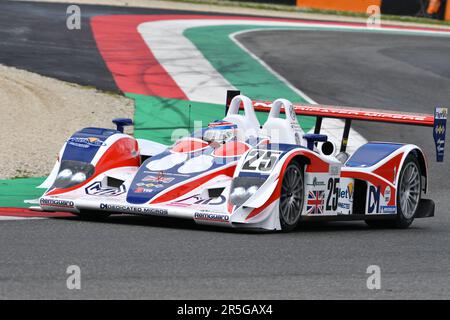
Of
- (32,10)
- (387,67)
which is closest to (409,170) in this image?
(387,67)

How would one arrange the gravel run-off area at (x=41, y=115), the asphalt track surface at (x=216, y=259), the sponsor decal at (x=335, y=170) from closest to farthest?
the asphalt track surface at (x=216, y=259)
the sponsor decal at (x=335, y=170)
the gravel run-off area at (x=41, y=115)

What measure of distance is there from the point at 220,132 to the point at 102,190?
135 centimetres

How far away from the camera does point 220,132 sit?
10992 mm

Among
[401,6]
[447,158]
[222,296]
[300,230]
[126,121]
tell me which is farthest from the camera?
A: [401,6]

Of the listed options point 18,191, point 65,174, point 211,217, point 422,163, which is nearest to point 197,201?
point 211,217

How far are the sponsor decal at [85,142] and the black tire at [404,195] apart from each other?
2989 millimetres

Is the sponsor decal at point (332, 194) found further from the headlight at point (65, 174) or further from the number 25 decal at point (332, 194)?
the headlight at point (65, 174)

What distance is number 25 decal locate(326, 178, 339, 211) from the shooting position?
423 inches

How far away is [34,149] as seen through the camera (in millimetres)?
15008

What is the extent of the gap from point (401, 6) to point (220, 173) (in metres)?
27.7

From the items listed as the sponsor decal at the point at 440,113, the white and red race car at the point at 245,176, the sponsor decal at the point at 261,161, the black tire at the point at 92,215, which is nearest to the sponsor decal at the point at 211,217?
the white and red race car at the point at 245,176

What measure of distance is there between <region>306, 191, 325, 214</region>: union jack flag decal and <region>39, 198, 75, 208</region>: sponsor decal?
2206 mm

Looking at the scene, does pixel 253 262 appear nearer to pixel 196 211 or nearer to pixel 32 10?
pixel 196 211

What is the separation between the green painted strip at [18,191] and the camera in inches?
457
